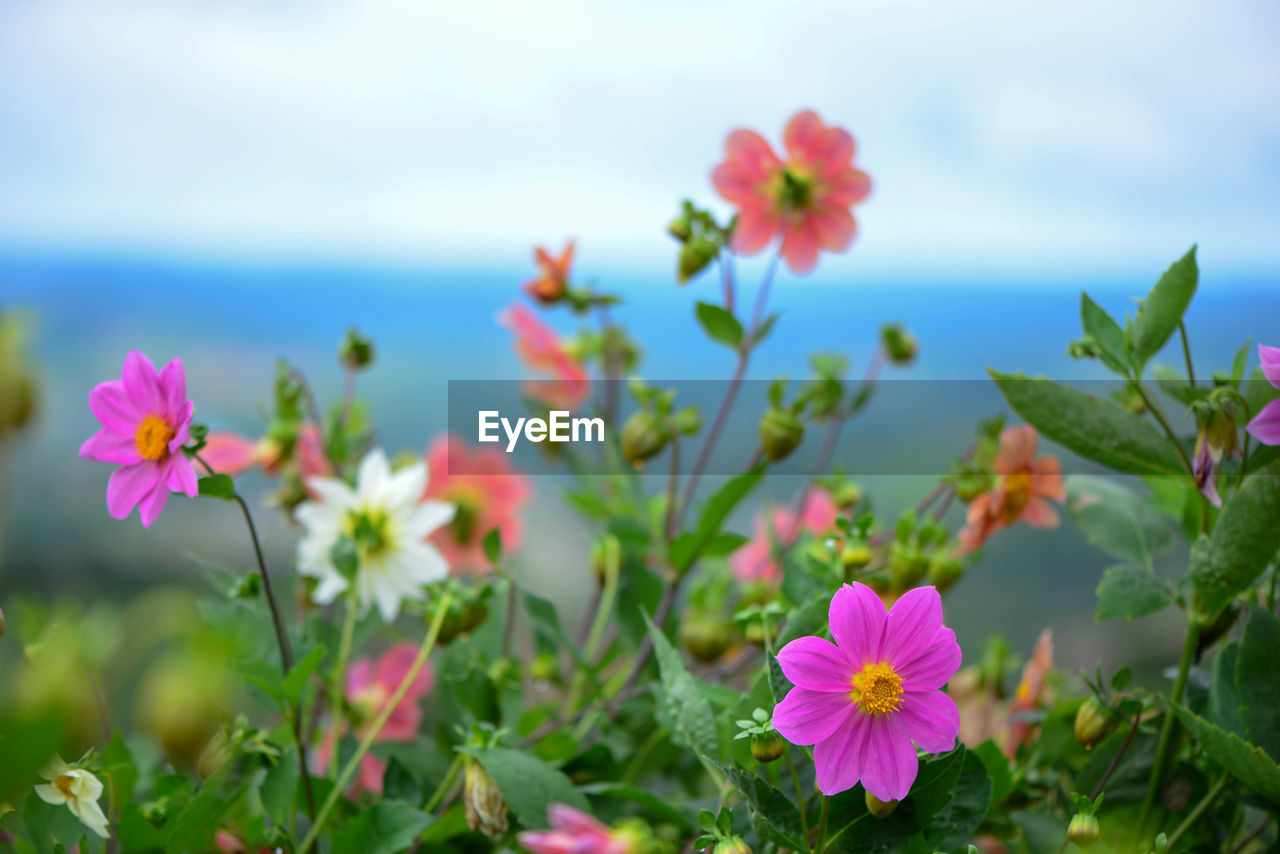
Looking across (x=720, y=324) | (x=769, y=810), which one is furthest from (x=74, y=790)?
(x=720, y=324)

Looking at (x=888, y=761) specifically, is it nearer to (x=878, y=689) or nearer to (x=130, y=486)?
(x=878, y=689)

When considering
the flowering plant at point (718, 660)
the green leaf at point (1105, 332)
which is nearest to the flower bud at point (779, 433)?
the flowering plant at point (718, 660)

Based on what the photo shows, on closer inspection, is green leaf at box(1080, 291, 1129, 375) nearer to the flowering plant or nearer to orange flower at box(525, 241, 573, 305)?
the flowering plant

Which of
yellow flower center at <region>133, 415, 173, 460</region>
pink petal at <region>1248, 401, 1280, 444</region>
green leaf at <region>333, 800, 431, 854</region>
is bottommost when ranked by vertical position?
green leaf at <region>333, 800, 431, 854</region>

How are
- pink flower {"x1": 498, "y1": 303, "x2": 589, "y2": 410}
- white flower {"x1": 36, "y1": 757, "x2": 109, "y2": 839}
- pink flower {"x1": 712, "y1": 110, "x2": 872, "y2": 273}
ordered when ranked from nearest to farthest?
white flower {"x1": 36, "y1": 757, "x2": 109, "y2": 839} → pink flower {"x1": 712, "y1": 110, "x2": 872, "y2": 273} → pink flower {"x1": 498, "y1": 303, "x2": 589, "y2": 410}

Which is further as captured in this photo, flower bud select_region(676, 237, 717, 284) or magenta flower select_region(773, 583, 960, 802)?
flower bud select_region(676, 237, 717, 284)

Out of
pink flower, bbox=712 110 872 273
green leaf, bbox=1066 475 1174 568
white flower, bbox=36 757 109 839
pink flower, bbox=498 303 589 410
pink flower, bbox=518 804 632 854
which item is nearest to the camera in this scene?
pink flower, bbox=518 804 632 854

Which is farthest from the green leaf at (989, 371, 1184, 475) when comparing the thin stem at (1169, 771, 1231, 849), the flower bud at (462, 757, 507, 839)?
the flower bud at (462, 757, 507, 839)
